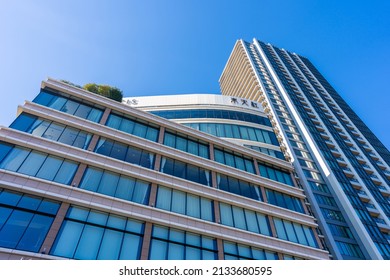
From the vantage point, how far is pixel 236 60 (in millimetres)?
91375

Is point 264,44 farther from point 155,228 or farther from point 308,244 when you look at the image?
point 155,228

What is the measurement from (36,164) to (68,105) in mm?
6482

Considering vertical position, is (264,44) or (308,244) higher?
(264,44)

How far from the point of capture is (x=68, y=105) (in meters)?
22.2

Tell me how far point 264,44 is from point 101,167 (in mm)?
89708

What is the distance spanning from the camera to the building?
51.4ft

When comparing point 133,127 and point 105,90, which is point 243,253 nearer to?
point 133,127

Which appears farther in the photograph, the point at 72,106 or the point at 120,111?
the point at 120,111

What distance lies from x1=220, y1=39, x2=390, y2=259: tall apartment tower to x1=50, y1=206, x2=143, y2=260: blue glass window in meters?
28.7

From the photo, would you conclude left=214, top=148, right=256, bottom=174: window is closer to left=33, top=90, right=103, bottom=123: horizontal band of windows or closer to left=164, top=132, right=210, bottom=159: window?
left=164, top=132, right=210, bottom=159: window

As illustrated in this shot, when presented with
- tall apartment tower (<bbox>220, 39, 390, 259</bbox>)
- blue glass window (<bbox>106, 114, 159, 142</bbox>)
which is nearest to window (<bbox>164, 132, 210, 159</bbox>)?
blue glass window (<bbox>106, 114, 159, 142</bbox>)
